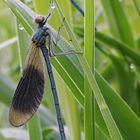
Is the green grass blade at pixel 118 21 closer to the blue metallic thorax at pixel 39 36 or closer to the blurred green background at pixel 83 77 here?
the blurred green background at pixel 83 77

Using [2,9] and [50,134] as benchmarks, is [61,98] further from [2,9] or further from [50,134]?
[2,9]

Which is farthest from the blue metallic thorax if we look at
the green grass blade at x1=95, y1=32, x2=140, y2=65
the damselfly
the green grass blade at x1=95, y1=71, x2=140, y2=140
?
the green grass blade at x1=95, y1=32, x2=140, y2=65

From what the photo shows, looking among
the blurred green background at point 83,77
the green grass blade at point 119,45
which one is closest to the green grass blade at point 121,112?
the blurred green background at point 83,77

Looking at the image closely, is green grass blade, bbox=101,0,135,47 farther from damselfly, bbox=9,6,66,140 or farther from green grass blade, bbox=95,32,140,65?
damselfly, bbox=9,6,66,140

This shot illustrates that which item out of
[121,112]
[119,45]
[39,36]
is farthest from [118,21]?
[121,112]

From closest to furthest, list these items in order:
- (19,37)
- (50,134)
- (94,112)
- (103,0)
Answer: (94,112) → (19,37) → (50,134) → (103,0)

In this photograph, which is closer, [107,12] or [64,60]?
[64,60]

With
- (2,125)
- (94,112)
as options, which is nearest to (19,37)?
(94,112)
